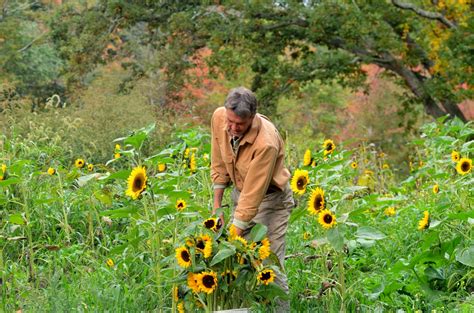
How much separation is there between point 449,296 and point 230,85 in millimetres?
20224

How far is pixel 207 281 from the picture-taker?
4.61m

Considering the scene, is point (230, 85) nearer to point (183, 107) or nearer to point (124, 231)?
point (183, 107)

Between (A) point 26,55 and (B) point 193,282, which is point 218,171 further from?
(A) point 26,55

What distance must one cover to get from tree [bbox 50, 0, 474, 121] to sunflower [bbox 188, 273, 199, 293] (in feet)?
41.0

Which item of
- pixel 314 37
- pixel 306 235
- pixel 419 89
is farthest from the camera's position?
pixel 419 89

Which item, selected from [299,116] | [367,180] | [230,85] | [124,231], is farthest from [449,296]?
[299,116]

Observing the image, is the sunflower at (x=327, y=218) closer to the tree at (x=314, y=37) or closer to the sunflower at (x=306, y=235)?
the sunflower at (x=306, y=235)

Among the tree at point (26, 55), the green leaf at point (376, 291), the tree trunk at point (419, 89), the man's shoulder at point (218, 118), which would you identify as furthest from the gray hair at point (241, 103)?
the tree at point (26, 55)

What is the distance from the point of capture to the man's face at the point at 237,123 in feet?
15.5

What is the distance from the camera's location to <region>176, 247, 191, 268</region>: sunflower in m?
4.64

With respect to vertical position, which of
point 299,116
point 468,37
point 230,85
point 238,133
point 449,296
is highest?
point 238,133

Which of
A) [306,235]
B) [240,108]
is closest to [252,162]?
[240,108]

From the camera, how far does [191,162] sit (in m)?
6.67

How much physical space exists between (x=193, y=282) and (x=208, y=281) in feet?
0.28
